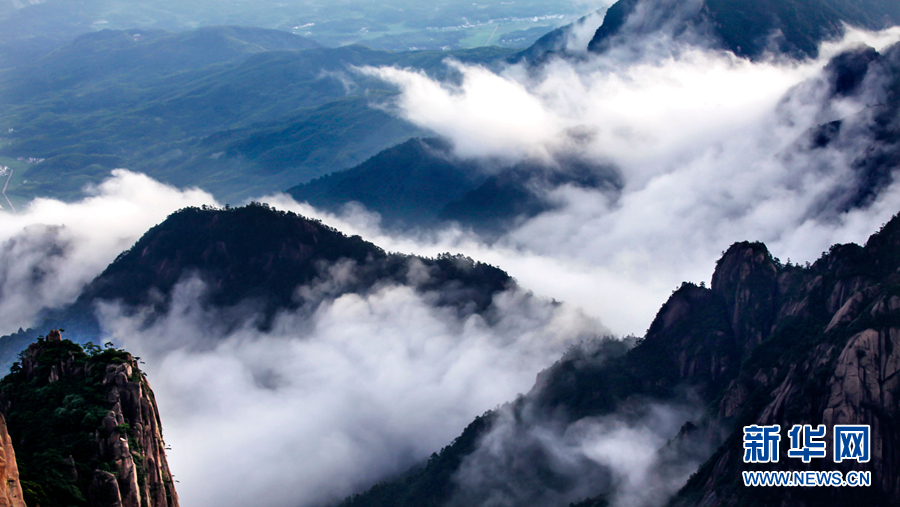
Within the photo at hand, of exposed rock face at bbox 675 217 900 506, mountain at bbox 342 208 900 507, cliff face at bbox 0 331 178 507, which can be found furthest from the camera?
mountain at bbox 342 208 900 507

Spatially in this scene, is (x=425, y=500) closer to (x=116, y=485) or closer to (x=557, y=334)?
(x=557, y=334)

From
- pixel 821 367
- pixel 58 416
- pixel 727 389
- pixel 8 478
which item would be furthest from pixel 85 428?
pixel 727 389

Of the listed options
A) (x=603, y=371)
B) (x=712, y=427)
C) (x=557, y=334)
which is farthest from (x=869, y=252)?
(x=557, y=334)

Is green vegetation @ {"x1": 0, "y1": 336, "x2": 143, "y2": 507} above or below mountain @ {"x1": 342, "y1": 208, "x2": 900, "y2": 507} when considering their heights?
below

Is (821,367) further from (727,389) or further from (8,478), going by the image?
(8,478)

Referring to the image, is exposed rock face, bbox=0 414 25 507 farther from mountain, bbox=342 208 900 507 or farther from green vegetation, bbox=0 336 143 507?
mountain, bbox=342 208 900 507

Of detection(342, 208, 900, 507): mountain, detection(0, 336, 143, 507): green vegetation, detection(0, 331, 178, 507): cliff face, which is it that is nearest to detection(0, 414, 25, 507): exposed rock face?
detection(0, 336, 143, 507): green vegetation

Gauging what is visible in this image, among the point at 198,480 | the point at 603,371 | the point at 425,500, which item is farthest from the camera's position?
the point at 198,480
